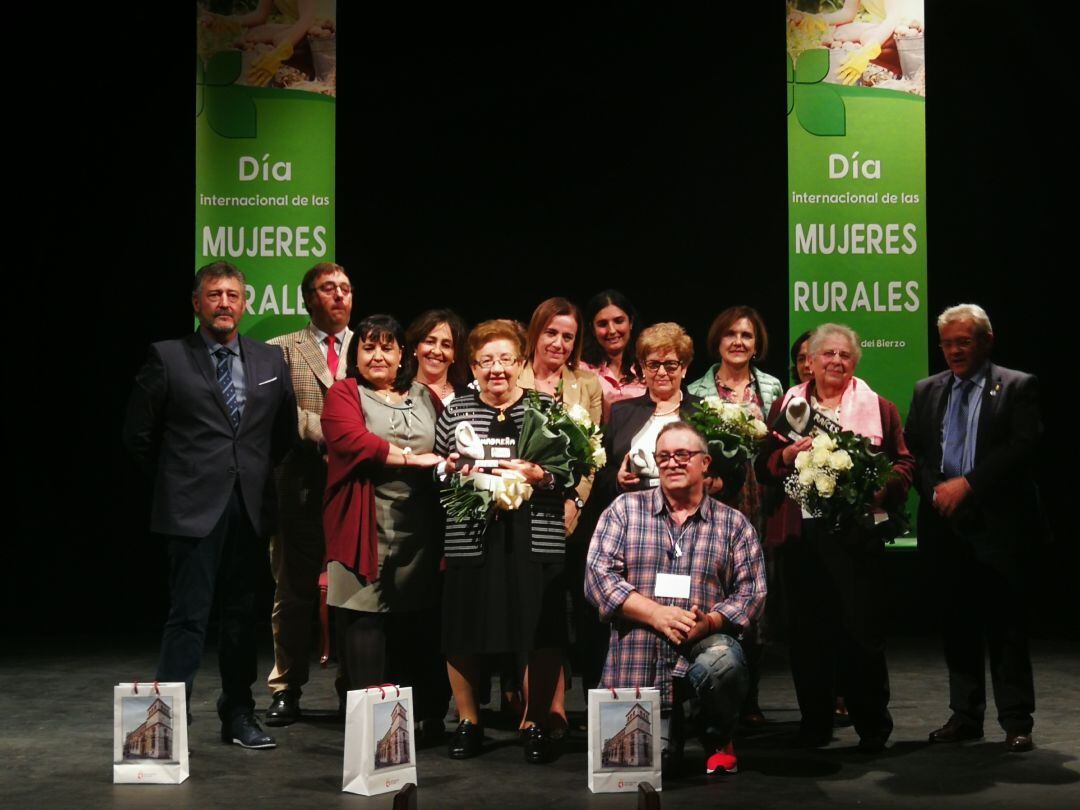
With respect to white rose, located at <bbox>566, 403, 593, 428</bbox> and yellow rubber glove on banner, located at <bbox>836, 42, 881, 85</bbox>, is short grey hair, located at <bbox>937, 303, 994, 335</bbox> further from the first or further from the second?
yellow rubber glove on banner, located at <bbox>836, 42, 881, 85</bbox>

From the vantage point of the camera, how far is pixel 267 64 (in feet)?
20.9

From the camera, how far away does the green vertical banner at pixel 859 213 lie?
6.42m

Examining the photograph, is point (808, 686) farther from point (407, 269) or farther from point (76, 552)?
point (76, 552)

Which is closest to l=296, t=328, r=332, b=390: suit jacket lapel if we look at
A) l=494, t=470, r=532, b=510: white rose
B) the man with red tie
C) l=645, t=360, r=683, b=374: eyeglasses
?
the man with red tie

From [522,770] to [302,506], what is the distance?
1381 millimetres

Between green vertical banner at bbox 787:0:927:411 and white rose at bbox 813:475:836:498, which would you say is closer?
white rose at bbox 813:475:836:498

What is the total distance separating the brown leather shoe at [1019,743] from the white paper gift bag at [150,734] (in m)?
2.63

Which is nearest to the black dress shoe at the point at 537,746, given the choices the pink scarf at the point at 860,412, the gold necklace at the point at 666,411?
the gold necklace at the point at 666,411

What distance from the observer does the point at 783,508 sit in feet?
15.3

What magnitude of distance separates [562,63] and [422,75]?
0.75 meters

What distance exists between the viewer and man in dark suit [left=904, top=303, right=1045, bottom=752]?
14.9 ft

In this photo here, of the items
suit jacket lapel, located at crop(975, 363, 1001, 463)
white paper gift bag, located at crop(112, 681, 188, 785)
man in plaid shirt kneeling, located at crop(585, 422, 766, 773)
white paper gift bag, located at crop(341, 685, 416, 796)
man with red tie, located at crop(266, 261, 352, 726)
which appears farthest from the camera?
man with red tie, located at crop(266, 261, 352, 726)

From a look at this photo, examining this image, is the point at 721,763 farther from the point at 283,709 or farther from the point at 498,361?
the point at 283,709

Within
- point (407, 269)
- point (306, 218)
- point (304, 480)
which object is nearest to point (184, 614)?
point (304, 480)
